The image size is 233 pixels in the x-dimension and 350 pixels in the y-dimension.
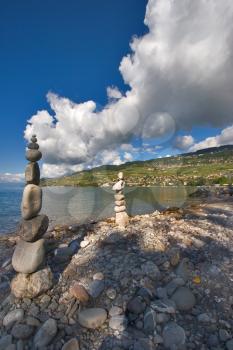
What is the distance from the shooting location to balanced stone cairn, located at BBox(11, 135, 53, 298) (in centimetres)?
720

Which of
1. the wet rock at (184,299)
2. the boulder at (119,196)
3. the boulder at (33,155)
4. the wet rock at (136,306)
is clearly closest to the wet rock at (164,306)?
the wet rock at (184,299)

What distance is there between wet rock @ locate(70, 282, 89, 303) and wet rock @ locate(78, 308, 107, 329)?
0.47 metres

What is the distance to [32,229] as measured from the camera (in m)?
7.59

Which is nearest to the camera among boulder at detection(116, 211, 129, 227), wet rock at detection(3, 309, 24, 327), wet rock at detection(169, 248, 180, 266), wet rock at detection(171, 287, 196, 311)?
wet rock at detection(3, 309, 24, 327)

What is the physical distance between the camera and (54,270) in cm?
888

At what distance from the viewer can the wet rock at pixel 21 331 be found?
5.74 meters

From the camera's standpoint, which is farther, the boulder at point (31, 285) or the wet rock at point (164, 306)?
the boulder at point (31, 285)

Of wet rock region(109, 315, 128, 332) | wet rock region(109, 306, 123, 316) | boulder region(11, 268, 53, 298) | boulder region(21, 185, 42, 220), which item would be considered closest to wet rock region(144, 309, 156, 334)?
wet rock region(109, 315, 128, 332)

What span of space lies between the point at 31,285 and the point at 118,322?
2.93 metres

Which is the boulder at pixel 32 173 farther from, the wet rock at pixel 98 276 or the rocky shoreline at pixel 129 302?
the wet rock at pixel 98 276

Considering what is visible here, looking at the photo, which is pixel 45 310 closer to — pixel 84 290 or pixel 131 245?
pixel 84 290

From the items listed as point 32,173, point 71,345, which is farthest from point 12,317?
point 32,173

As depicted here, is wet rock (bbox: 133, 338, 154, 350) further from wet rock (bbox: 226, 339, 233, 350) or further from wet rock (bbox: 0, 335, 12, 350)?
wet rock (bbox: 0, 335, 12, 350)

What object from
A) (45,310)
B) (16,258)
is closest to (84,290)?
(45,310)
